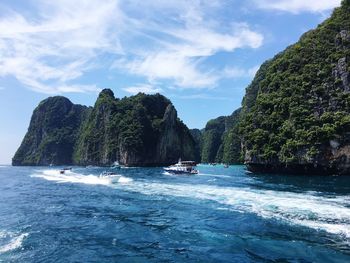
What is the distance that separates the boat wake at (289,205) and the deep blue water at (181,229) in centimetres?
6

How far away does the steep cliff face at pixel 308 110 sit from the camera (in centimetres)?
6750

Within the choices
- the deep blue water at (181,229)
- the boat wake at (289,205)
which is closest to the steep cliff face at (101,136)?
the boat wake at (289,205)

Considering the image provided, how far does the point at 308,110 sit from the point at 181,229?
5765 cm

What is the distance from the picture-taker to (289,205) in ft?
99.7

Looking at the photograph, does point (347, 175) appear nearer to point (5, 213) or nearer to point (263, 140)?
point (263, 140)

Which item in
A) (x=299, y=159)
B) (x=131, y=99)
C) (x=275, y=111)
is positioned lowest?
(x=299, y=159)

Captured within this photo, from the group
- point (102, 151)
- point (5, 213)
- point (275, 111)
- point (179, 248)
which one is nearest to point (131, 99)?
point (102, 151)

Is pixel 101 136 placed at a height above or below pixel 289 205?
above

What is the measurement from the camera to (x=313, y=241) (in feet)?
63.5

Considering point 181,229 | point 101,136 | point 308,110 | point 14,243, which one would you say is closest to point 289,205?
point 181,229

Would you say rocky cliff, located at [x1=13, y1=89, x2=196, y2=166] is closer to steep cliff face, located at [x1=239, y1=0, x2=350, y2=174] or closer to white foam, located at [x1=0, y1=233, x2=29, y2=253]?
steep cliff face, located at [x1=239, y1=0, x2=350, y2=174]

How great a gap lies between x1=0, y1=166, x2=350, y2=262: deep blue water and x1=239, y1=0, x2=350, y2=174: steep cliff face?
3201 cm

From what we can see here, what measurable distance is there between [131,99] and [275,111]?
105827 mm

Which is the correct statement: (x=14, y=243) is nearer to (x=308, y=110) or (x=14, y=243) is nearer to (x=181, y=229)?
(x=181, y=229)
